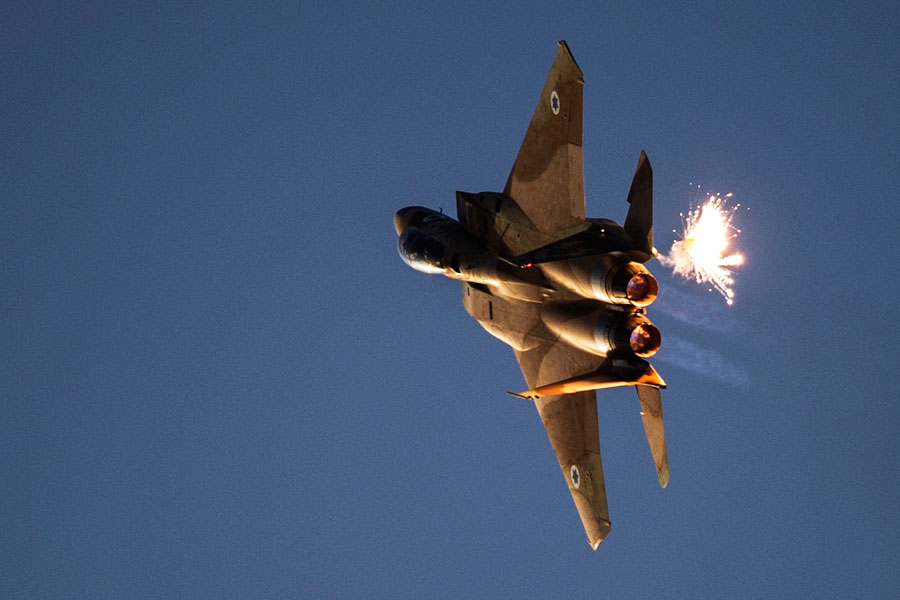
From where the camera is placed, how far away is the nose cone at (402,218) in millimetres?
25359

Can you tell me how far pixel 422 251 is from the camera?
77.2 ft

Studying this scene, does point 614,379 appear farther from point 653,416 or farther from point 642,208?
point 642,208

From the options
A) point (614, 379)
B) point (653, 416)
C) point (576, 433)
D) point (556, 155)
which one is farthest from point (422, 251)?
point (653, 416)

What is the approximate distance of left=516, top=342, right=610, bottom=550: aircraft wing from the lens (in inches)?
897

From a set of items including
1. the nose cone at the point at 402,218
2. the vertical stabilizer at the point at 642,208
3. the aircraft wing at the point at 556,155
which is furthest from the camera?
the nose cone at the point at 402,218

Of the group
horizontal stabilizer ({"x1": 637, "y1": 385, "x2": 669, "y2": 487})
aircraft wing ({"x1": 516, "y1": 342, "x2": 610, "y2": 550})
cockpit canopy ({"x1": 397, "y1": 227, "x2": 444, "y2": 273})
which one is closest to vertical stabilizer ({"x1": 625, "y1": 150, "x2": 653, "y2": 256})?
horizontal stabilizer ({"x1": 637, "y1": 385, "x2": 669, "y2": 487})

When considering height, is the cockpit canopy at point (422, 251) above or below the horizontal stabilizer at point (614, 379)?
above

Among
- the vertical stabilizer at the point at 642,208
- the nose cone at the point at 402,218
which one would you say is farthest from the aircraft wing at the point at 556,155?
the nose cone at the point at 402,218

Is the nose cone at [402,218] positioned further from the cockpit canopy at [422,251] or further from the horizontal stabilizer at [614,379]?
the horizontal stabilizer at [614,379]

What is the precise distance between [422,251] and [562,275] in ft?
12.8

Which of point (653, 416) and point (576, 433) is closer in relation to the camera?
point (653, 416)

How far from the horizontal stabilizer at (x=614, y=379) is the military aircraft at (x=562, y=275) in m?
0.02

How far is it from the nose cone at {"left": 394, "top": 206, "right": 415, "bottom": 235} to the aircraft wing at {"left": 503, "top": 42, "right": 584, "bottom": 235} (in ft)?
12.9

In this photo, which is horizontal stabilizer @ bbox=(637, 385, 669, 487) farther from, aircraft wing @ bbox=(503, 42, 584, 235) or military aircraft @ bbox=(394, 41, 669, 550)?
aircraft wing @ bbox=(503, 42, 584, 235)
